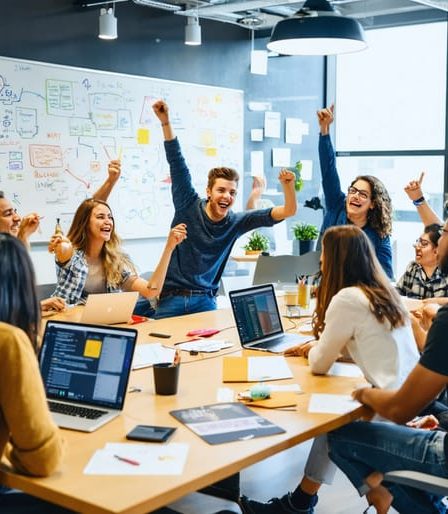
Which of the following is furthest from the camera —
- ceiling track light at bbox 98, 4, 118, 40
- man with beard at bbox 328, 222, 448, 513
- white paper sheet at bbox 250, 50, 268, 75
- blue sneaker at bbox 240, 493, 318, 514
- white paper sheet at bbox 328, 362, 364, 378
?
white paper sheet at bbox 250, 50, 268, 75

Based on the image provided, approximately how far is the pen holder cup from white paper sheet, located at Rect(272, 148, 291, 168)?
5.71m

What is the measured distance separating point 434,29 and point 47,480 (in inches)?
266

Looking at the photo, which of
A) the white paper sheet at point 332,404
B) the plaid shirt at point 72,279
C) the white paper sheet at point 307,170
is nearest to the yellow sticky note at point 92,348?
the white paper sheet at point 332,404

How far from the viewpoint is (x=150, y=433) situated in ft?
7.22

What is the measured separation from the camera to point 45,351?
8.13 feet

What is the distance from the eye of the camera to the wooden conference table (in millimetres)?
1821

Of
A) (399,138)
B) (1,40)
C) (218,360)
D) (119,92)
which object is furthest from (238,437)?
(399,138)

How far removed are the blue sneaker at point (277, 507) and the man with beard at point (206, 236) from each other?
1.34 metres

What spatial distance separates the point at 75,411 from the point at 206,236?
219 centimetres

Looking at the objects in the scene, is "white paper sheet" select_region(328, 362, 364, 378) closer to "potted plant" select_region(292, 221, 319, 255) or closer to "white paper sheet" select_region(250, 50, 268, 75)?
"potted plant" select_region(292, 221, 319, 255)

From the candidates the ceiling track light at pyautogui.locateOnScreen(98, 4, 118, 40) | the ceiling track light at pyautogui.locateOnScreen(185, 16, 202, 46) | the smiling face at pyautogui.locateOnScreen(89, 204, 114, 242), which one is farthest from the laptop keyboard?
the ceiling track light at pyautogui.locateOnScreen(185, 16, 202, 46)

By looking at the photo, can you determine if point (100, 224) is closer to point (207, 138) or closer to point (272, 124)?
point (207, 138)

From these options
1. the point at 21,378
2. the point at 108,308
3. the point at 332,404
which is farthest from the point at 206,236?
the point at 21,378

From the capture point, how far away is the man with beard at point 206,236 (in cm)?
438
